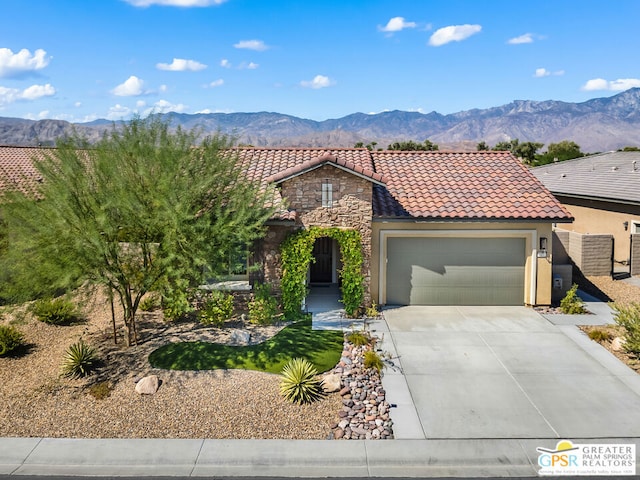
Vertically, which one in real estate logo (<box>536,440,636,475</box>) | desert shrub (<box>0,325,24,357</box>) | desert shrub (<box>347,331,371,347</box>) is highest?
desert shrub (<box>0,325,24,357</box>)

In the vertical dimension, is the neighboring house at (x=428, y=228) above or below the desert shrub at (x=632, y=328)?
above

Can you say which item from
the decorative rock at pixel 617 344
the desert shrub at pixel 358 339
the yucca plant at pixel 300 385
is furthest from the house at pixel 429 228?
the yucca plant at pixel 300 385

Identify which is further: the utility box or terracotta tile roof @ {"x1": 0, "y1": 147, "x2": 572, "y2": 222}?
the utility box

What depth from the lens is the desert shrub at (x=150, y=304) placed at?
14.8 meters

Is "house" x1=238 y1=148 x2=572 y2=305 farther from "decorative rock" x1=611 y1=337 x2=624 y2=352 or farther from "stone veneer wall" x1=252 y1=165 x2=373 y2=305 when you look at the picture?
"decorative rock" x1=611 y1=337 x2=624 y2=352

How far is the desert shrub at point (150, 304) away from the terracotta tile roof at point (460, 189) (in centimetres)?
719

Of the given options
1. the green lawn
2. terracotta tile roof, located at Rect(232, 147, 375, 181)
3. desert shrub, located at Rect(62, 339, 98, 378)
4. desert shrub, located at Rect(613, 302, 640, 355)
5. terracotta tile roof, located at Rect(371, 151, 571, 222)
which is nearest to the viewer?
desert shrub, located at Rect(62, 339, 98, 378)

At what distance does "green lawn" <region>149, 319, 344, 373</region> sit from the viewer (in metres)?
11.7

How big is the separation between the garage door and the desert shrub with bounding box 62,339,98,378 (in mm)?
8944

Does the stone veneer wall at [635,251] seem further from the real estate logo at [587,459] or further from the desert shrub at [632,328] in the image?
the real estate logo at [587,459]

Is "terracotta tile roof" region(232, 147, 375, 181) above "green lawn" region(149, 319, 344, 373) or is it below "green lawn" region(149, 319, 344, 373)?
above

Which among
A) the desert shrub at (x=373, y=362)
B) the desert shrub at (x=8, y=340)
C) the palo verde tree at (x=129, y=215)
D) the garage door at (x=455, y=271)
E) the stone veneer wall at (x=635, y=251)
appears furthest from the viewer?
the stone veneer wall at (x=635, y=251)

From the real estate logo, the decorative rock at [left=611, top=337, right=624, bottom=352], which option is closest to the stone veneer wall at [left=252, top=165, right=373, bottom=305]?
the decorative rock at [left=611, top=337, right=624, bottom=352]

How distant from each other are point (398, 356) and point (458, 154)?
405 inches
